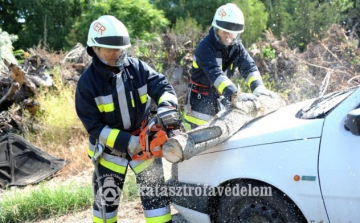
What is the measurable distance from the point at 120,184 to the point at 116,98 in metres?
0.73

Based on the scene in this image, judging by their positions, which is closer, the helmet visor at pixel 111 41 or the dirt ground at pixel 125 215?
the helmet visor at pixel 111 41

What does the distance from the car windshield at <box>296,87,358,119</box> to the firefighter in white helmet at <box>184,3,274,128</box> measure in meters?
0.82

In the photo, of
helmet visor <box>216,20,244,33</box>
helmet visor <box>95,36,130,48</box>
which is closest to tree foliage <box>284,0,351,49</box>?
helmet visor <box>216,20,244,33</box>

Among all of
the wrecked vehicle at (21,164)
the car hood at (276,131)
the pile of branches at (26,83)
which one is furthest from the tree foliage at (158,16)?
the car hood at (276,131)

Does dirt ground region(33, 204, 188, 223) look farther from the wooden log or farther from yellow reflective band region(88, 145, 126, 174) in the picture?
the wooden log

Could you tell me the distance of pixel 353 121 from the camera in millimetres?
2816

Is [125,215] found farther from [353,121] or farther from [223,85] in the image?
[353,121]

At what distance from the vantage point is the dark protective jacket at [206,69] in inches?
186

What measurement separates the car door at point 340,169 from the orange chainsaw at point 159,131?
109 centimetres

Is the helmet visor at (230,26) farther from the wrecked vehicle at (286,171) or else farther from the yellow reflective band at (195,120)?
the wrecked vehicle at (286,171)

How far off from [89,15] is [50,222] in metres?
12.8

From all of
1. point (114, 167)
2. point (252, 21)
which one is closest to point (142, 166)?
point (114, 167)

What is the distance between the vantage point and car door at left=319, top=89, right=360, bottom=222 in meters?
2.91

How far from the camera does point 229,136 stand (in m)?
3.52
